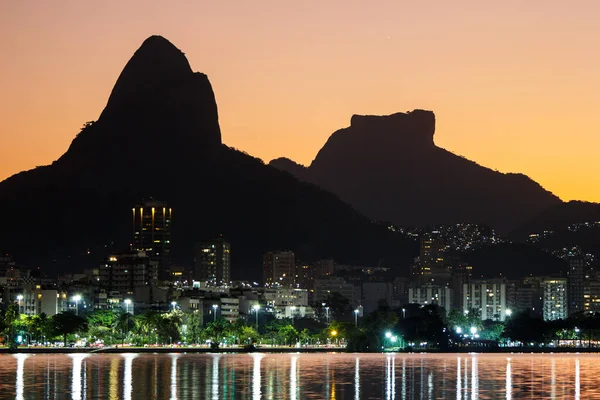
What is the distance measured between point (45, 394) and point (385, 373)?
37180 millimetres

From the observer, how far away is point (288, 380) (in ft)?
303

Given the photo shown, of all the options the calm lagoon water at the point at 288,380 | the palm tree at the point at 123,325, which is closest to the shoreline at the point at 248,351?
the palm tree at the point at 123,325

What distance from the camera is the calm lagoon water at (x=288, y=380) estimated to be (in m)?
79.0

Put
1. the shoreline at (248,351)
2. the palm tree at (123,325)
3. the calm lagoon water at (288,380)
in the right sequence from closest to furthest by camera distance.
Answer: the calm lagoon water at (288,380)
the shoreline at (248,351)
the palm tree at (123,325)

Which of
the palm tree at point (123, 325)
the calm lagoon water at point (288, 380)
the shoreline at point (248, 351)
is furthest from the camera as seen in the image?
the palm tree at point (123, 325)

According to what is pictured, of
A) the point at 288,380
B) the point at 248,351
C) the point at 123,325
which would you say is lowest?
the point at 248,351

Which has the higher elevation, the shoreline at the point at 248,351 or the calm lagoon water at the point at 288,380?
the calm lagoon water at the point at 288,380

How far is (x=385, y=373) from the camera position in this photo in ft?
346

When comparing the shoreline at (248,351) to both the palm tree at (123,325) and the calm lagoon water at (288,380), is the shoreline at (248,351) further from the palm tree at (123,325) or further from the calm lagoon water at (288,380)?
the calm lagoon water at (288,380)

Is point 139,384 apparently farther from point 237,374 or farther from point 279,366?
point 279,366

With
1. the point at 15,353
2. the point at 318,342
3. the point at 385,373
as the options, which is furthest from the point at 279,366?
the point at 318,342

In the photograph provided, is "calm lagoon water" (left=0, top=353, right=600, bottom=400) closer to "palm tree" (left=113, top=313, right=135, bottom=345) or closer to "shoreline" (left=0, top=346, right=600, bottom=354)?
"shoreline" (left=0, top=346, right=600, bottom=354)

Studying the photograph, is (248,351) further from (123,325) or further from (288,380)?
(288,380)

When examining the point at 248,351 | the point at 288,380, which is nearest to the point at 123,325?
the point at 248,351
